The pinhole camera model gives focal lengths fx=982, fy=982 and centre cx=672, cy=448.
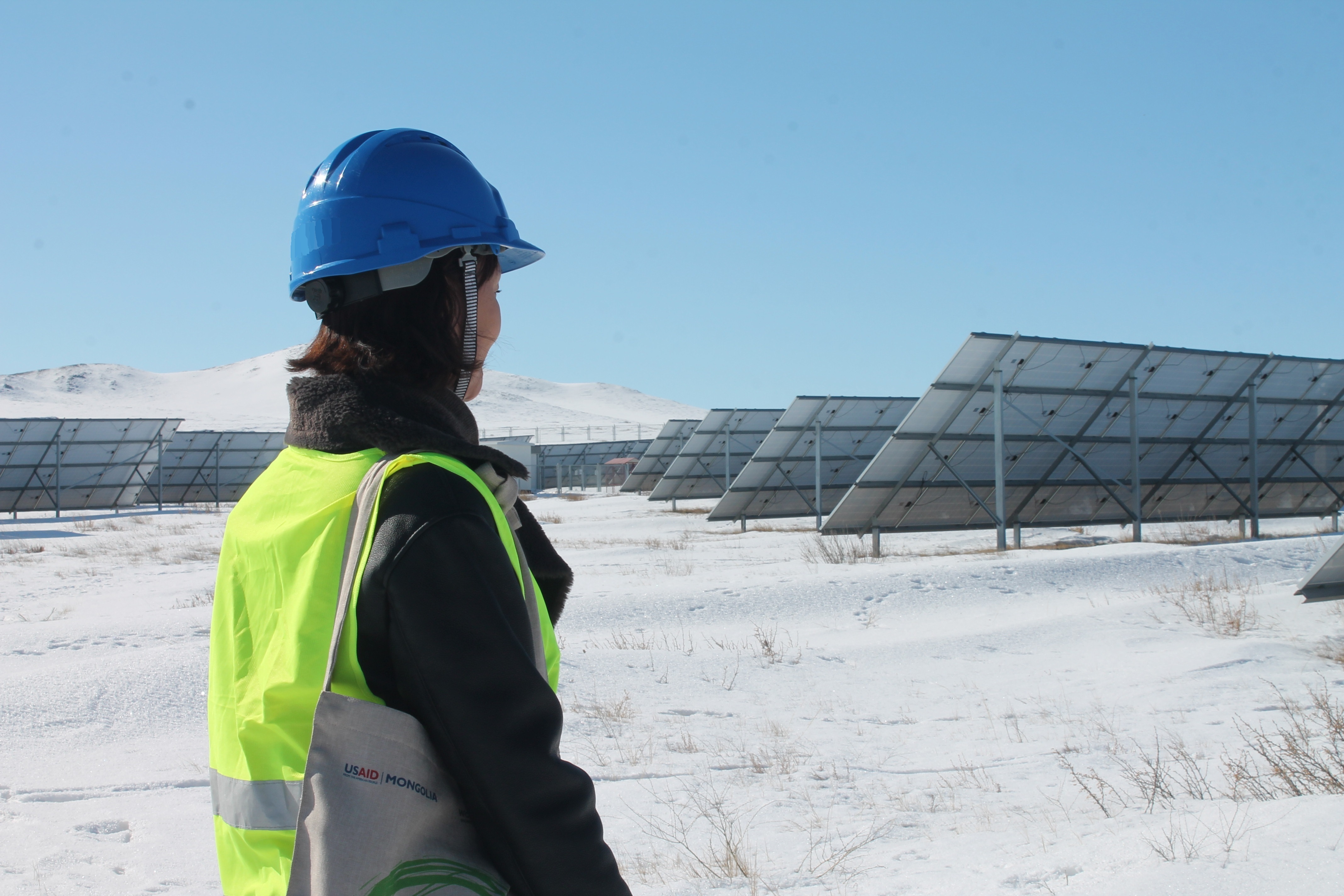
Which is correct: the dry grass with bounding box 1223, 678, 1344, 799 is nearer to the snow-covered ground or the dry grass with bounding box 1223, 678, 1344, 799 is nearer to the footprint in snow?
the snow-covered ground

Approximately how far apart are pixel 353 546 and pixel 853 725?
15.1 ft

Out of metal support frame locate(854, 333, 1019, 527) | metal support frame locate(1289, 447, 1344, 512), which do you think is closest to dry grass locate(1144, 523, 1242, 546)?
metal support frame locate(1289, 447, 1344, 512)

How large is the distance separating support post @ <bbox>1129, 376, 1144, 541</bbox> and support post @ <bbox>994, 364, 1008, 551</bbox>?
193cm

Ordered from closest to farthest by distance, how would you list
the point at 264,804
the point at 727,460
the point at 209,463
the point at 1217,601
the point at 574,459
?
the point at 264,804, the point at 1217,601, the point at 727,460, the point at 209,463, the point at 574,459

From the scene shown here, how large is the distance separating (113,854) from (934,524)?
35.8 ft

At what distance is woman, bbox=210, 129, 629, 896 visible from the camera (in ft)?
3.41

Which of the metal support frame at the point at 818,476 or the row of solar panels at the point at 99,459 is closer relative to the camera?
the metal support frame at the point at 818,476

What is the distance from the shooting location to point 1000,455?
1193 centimetres

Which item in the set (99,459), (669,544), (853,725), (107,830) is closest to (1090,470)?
(669,544)

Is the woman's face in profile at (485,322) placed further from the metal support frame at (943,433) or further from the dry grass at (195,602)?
the metal support frame at (943,433)

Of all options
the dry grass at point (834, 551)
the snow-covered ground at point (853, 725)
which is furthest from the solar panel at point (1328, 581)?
the dry grass at point (834, 551)

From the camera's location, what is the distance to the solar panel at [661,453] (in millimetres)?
34000

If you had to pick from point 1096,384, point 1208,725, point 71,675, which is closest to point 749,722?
point 1208,725

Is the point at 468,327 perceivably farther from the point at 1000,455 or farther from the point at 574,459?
the point at 574,459
